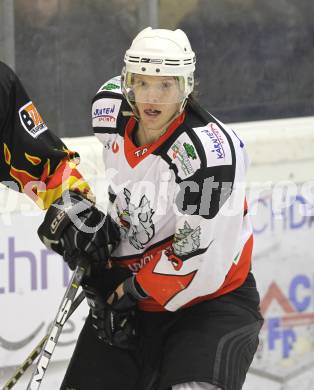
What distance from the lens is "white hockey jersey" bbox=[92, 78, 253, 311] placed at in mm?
2857

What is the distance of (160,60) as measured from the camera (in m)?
2.87

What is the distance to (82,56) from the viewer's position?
4.11m

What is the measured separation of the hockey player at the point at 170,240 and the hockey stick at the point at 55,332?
0.24ft

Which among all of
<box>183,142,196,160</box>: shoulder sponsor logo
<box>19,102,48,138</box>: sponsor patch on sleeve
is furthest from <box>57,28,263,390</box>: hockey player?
<box>19,102,48,138</box>: sponsor patch on sleeve

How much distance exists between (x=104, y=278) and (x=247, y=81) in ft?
4.90

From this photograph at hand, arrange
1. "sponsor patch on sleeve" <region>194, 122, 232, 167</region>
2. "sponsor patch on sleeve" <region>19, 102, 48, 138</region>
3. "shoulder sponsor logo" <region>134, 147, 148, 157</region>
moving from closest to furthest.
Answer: "sponsor patch on sleeve" <region>194, 122, 232, 167</region> < "shoulder sponsor logo" <region>134, 147, 148, 157</region> < "sponsor patch on sleeve" <region>19, 102, 48, 138</region>

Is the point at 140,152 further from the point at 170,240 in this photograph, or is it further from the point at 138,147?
the point at 170,240

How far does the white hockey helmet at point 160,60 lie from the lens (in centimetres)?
287

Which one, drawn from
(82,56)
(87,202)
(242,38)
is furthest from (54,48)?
(87,202)

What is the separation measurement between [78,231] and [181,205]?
0.34m

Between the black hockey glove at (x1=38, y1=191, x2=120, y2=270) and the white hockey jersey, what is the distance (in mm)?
47

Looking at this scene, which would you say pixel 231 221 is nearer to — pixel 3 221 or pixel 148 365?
pixel 148 365

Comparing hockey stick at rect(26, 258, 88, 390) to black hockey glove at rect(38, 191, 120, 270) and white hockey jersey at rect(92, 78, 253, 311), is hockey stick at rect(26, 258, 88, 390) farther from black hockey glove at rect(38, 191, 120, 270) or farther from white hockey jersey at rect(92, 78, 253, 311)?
white hockey jersey at rect(92, 78, 253, 311)

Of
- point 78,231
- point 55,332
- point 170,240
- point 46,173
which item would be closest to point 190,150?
point 170,240
